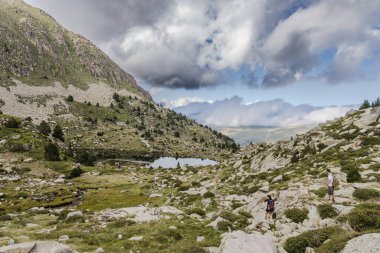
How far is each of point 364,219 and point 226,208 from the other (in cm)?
1862

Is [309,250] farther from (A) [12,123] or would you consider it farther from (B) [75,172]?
(A) [12,123]

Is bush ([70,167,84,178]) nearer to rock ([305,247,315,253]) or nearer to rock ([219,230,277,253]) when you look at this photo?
rock ([219,230,277,253])

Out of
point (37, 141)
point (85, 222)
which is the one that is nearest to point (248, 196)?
point (85, 222)

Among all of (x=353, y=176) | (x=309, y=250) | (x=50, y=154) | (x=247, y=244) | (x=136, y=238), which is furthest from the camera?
(x=50, y=154)

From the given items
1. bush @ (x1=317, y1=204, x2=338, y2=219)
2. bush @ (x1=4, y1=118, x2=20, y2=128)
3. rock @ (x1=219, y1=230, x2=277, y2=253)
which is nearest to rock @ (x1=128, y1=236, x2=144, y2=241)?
rock @ (x1=219, y1=230, x2=277, y2=253)

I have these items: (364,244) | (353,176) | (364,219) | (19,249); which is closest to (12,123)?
(19,249)

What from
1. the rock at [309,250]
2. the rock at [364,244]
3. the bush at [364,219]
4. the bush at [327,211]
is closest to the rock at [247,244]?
the rock at [309,250]

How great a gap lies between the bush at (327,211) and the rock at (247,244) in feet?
22.8

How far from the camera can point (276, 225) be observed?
24375mm

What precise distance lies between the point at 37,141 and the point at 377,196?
88496mm

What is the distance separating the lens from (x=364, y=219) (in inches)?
762

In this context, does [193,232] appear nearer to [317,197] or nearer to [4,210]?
[317,197]

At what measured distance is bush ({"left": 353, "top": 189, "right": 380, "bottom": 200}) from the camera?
26237 millimetres

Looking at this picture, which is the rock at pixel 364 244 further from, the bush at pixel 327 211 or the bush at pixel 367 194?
the bush at pixel 367 194
